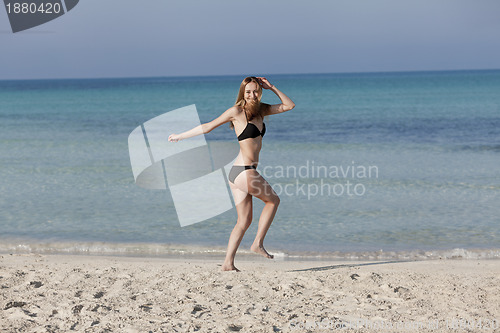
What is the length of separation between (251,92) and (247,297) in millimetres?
1910

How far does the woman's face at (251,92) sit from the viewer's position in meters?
5.32

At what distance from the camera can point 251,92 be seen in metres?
5.32

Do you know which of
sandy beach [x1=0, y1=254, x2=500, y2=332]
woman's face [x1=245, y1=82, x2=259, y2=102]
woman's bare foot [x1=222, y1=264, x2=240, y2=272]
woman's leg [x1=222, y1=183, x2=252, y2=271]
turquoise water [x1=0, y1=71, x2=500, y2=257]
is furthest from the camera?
turquoise water [x1=0, y1=71, x2=500, y2=257]

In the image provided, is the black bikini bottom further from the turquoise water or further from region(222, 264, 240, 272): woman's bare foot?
the turquoise water

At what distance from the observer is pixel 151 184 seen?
11.0 metres

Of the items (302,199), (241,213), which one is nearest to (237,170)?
(241,213)

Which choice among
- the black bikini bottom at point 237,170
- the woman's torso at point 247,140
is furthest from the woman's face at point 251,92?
the black bikini bottom at point 237,170

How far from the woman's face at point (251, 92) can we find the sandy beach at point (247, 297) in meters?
1.75

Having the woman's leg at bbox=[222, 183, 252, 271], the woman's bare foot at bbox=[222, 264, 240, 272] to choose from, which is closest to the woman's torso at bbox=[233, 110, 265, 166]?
the woman's leg at bbox=[222, 183, 252, 271]

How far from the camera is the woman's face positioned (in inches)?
209

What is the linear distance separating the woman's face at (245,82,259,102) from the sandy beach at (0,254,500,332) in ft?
5.74

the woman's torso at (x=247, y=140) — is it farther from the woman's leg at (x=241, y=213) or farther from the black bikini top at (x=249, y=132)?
the woman's leg at (x=241, y=213)

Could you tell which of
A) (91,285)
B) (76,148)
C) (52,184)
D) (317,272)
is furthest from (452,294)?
(76,148)

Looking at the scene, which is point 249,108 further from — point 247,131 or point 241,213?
point 241,213
